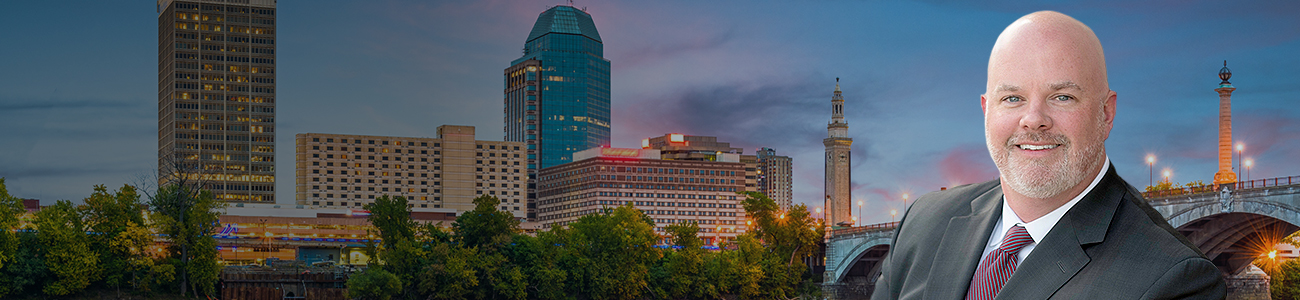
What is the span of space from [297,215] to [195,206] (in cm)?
8293

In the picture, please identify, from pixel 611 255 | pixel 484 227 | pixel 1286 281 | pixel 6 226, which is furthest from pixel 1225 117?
pixel 6 226

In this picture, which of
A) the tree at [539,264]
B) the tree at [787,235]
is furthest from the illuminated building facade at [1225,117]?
the tree at [539,264]

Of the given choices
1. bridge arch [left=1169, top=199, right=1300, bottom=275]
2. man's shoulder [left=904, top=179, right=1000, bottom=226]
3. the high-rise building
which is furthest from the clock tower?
man's shoulder [left=904, top=179, right=1000, bottom=226]

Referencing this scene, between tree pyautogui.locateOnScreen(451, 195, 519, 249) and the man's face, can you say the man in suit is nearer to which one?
the man's face

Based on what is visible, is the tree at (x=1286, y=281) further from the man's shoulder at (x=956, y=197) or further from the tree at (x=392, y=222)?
the man's shoulder at (x=956, y=197)

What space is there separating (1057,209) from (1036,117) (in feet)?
0.96

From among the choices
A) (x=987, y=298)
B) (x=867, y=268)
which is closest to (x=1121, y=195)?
(x=987, y=298)

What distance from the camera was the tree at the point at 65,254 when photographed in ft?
214

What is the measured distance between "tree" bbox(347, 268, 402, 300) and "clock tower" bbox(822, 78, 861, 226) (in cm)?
10129

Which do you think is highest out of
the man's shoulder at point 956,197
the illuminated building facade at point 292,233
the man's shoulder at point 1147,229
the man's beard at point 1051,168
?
the man's beard at point 1051,168

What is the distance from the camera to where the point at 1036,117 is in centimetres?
284

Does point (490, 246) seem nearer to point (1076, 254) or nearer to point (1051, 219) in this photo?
point (1051, 219)

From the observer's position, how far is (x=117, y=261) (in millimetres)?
68000

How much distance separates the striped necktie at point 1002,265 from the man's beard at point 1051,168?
0.43 feet
